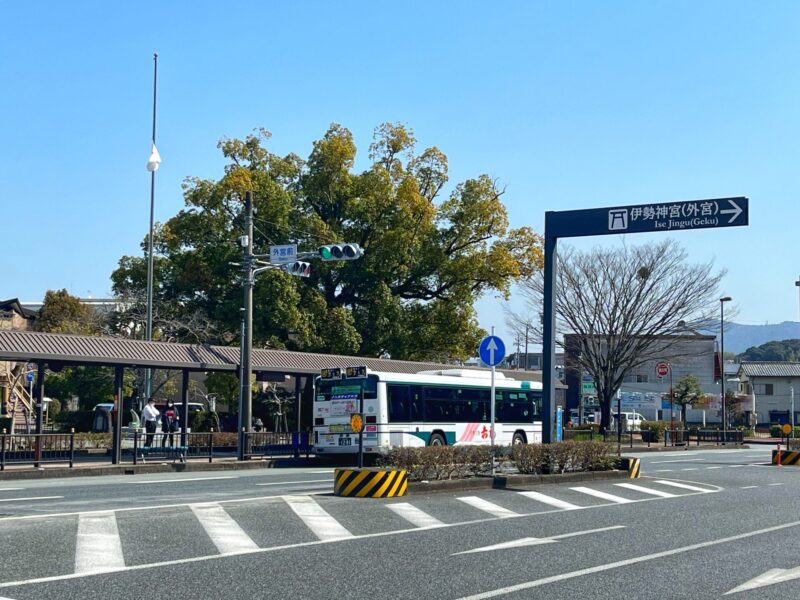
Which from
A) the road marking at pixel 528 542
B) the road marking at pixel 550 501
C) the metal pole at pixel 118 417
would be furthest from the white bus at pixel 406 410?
the road marking at pixel 528 542

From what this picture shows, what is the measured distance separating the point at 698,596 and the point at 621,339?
37.6 metres

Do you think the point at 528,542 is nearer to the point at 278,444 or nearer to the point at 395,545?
the point at 395,545

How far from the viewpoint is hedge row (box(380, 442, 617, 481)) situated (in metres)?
17.7

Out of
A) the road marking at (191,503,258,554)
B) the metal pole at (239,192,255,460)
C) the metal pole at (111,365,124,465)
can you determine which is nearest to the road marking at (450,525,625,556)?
the road marking at (191,503,258,554)

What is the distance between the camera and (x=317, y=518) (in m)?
13.3

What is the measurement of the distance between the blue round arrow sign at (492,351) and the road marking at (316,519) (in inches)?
→ 184

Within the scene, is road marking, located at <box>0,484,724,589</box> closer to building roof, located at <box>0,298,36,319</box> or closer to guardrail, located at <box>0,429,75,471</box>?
guardrail, located at <box>0,429,75,471</box>

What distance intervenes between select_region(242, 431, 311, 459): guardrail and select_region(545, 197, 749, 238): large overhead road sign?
48.3ft

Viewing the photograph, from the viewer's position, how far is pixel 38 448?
79.3ft

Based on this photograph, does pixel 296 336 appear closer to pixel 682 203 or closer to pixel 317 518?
pixel 682 203

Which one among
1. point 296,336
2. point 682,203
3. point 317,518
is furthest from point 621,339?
point 317,518

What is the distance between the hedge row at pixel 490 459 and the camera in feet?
58.1

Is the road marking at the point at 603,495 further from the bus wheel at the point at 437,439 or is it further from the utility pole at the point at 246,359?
the utility pole at the point at 246,359

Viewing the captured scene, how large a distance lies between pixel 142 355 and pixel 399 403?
25.4ft
